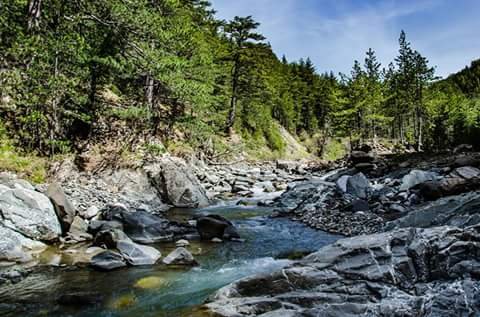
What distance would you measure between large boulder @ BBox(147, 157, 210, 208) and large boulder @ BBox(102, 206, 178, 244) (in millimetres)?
4571

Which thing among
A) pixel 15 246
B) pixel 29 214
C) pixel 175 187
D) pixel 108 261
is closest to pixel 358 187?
pixel 175 187

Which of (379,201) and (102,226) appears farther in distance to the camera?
(379,201)

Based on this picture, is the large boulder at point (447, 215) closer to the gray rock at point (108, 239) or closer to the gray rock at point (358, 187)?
the gray rock at point (358, 187)

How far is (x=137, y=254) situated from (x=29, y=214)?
11.1 feet

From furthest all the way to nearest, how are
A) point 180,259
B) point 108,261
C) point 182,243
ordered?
1. point 182,243
2. point 180,259
3. point 108,261

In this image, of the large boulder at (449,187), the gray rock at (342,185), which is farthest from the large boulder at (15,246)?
the large boulder at (449,187)

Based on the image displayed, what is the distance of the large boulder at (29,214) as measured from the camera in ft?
30.9

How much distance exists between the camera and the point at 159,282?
730cm

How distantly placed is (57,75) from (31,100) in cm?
148

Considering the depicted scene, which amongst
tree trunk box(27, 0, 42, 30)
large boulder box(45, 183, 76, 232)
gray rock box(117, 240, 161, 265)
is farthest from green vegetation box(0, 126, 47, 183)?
gray rock box(117, 240, 161, 265)

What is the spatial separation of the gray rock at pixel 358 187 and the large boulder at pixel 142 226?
26.5 feet

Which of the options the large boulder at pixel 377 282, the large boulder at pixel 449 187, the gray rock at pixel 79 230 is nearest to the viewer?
the large boulder at pixel 377 282

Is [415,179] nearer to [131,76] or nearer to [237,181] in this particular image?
[237,181]

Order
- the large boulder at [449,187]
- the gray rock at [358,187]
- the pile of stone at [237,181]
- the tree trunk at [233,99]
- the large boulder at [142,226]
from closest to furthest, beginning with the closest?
the large boulder at [142,226] < the large boulder at [449,187] < the gray rock at [358,187] < the pile of stone at [237,181] < the tree trunk at [233,99]
